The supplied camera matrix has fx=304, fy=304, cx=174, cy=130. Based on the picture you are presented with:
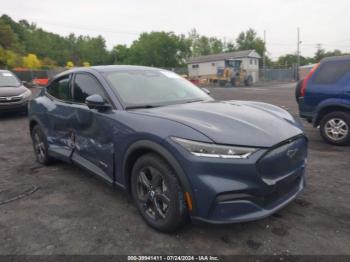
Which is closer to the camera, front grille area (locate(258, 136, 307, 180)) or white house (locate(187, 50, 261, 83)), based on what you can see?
front grille area (locate(258, 136, 307, 180))

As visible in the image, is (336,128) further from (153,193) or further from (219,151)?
(153,193)

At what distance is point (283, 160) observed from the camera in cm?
270

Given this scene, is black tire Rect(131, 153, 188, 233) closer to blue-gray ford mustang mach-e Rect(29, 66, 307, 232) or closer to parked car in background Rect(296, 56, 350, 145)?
blue-gray ford mustang mach-e Rect(29, 66, 307, 232)

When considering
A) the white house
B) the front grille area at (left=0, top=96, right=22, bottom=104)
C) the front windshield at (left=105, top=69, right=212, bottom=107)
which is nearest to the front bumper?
the front windshield at (left=105, top=69, right=212, bottom=107)

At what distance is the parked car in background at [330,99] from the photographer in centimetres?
591

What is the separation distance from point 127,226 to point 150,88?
1.65 metres

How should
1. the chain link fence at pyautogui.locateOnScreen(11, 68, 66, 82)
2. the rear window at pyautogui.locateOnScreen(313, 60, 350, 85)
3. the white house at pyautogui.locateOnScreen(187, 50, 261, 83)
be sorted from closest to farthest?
the rear window at pyautogui.locateOnScreen(313, 60, 350, 85) → the chain link fence at pyautogui.locateOnScreen(11, 68, 66, 82) → the white house at pyautogui.locateOnScreen(187, 50, 261, 83)

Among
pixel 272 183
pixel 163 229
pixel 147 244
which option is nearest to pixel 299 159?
pixel 272 183

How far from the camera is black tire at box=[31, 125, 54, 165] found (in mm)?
4906

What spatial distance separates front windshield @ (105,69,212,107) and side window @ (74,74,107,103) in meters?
0.18

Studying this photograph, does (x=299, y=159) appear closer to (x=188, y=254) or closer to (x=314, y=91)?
(x=188, y=254)

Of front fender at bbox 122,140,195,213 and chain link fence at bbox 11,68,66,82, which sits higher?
chain link fence at bbox 11,68,66,82

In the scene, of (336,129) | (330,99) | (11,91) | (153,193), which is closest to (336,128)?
(336,129)

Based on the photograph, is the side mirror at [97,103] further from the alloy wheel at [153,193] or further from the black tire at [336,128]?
the black tire at [336,128]
